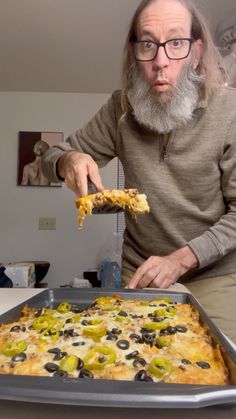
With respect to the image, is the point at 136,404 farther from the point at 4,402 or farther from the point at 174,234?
the point at 174,234

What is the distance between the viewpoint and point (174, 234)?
1.16 metres

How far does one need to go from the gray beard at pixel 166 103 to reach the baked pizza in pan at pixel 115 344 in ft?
1.82

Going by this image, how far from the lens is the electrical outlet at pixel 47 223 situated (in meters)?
3.26

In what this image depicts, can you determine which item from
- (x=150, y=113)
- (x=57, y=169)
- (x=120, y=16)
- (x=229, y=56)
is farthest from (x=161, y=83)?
(x=120, y=16)

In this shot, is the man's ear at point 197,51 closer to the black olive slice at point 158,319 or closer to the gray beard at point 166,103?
the gray beard at point 166,103

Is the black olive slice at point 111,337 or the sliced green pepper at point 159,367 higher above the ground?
the sliced green pepper at point 159,367

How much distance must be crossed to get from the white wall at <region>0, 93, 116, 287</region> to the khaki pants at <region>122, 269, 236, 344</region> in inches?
82.6

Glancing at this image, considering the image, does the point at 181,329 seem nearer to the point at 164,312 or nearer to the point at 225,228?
the point at 164,312

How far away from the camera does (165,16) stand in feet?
3.79

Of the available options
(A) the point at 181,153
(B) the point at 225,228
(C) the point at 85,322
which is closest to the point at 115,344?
(C) the point at 85,322

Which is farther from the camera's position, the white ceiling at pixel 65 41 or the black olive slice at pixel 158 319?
the white ceiling at pixel 65 41

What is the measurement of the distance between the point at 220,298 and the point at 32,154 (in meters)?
2.46

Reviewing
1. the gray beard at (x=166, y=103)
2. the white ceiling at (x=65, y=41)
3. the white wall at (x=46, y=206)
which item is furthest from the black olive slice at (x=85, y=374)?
the white wall at (x=46, y=206)

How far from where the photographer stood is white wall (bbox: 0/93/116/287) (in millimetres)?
3250
